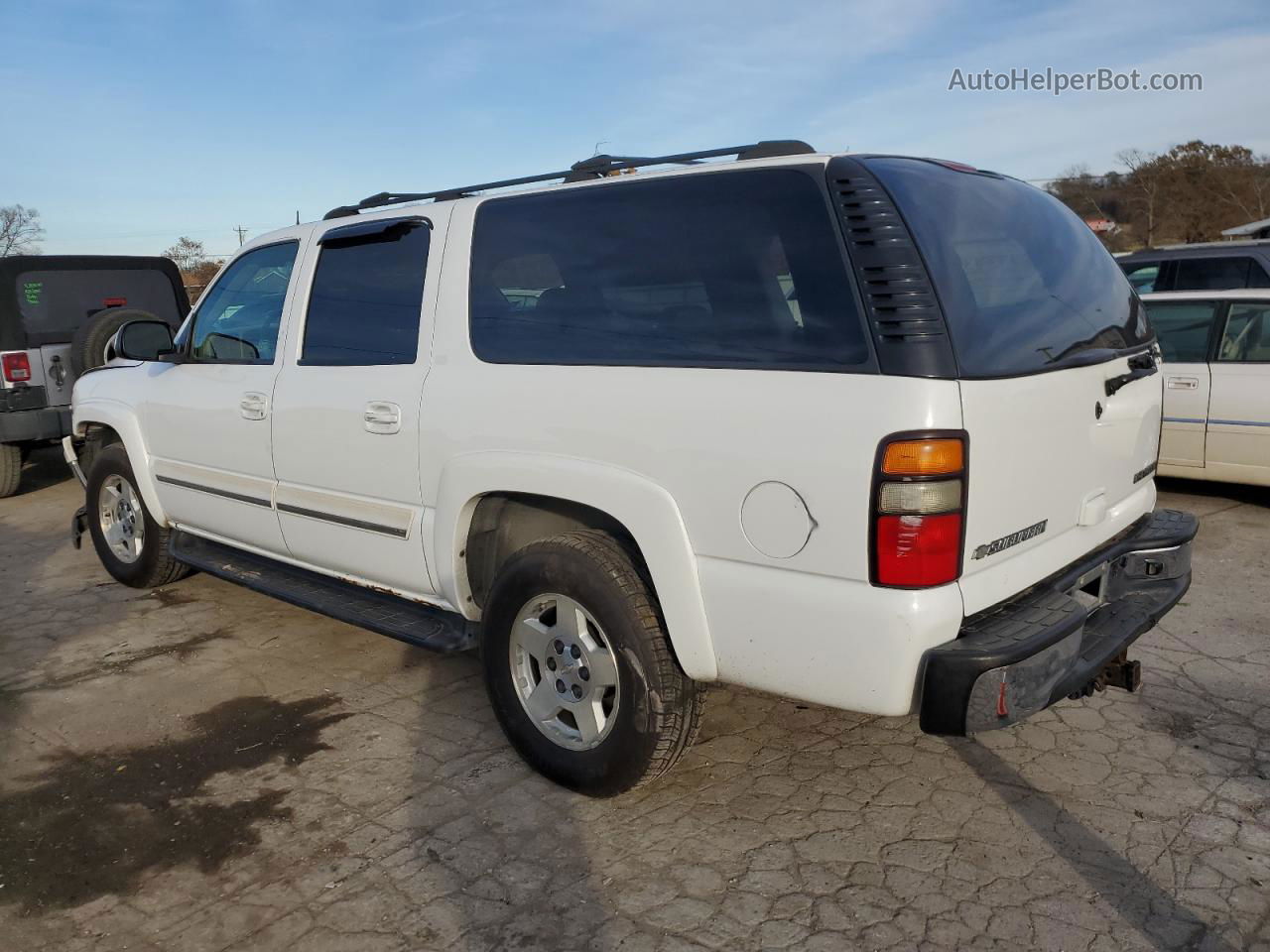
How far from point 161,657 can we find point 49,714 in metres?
0.64

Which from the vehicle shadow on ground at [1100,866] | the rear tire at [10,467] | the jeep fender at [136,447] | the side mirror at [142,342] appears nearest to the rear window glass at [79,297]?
the rear tire at [10,467]

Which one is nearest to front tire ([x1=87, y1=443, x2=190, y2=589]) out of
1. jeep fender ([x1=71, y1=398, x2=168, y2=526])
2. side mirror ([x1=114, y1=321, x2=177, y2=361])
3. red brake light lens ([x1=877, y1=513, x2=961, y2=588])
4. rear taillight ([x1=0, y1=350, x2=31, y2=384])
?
jeep fender ([x1=71, y1=398, x2=168, y2=526])

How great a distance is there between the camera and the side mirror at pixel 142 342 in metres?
4.95

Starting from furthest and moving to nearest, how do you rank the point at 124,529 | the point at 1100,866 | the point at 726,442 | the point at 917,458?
the point at 124,529
the point at 1100,866
the point at 726,442
the point at 917,458

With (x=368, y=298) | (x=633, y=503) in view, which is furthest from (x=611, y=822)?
(x=368, y=298)

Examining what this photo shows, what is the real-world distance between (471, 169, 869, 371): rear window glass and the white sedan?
193 inches

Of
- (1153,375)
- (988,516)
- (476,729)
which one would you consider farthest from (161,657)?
(1153,375)

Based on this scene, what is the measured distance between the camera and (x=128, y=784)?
3445 millimetres

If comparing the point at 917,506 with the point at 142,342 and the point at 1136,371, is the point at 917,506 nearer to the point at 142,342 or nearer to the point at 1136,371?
the point at 1136,371

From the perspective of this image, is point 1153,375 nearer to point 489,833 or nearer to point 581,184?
point 581,184

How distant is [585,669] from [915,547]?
119 centimetres

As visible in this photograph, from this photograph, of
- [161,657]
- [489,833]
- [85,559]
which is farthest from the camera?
[85,559]

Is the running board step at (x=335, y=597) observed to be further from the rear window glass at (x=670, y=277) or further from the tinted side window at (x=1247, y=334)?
the tinted side window at (x=1247, y=334)

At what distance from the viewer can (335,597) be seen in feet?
13.5
